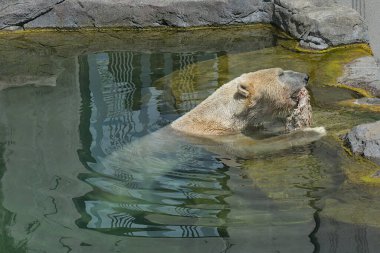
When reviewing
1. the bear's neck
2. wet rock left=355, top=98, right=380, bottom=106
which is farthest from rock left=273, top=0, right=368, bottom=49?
the bear's neck

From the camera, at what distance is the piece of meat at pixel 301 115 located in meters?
5.62

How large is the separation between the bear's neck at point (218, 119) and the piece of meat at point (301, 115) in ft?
1.16

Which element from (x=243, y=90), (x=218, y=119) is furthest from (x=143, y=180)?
(x=243, y=90)

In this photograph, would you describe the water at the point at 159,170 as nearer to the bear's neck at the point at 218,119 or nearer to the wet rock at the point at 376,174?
the wet rock at the point at 376,174

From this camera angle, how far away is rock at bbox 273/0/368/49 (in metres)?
8.01

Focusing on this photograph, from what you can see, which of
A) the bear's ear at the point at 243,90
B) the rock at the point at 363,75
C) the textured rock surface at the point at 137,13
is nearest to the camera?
the bear's ear at the point at 243,90

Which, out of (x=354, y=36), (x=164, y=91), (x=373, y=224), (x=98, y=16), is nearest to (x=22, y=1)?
(x=98, y=16)

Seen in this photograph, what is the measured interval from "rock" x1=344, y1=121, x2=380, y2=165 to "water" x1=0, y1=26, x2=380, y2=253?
8 cm

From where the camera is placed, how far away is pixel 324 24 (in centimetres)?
810

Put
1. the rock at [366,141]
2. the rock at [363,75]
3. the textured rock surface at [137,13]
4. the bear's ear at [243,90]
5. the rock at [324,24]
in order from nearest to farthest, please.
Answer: the rock at [366,141] < the bear's ear at [243,90] < the rock at [363,75] < the rock at [324,24] < the textured rock surface at [137,13]

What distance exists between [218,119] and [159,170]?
801 millimetres

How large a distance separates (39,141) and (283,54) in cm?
326

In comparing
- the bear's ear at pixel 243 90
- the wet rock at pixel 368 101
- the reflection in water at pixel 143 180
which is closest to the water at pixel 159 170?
the reflection in water at pixel 143 180

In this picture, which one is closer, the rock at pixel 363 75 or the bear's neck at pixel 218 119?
the bear's neck at pixel 218 119
